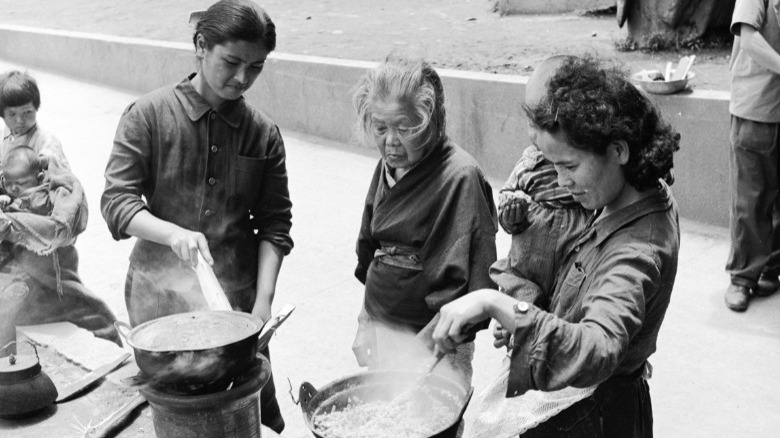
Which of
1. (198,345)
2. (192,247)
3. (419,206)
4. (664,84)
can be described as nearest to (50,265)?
(192,247)

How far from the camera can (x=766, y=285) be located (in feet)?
17.6

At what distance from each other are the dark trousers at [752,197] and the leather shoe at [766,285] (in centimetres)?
12

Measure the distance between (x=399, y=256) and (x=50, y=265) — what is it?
219 cm

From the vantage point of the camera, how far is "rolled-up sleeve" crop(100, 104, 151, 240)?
10.5 feet

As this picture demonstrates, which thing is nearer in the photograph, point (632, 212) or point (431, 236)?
point (632, 212)

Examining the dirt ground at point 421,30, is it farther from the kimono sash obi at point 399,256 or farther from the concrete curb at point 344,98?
the kimono sash obi at point 399,256

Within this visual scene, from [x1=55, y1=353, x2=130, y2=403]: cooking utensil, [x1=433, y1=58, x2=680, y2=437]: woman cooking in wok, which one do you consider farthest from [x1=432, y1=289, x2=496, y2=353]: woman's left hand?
[x1=55, y1=353, x2=130, y2=403]: cooking utensil

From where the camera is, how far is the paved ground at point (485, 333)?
4242 mm

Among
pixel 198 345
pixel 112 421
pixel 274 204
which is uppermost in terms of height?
pixel 198 345

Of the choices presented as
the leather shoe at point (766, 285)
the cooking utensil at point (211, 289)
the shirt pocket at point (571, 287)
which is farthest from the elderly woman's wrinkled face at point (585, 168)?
the leather shoe at point (766, 285)

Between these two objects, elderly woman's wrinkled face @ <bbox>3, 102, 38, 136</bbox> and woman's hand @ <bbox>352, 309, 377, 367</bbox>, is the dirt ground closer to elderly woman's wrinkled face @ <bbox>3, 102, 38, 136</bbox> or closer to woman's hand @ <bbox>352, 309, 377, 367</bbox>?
woman's hand @ <bbox>352, 309, 377, 367</bbox>

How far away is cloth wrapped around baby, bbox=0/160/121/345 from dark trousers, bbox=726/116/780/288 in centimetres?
368

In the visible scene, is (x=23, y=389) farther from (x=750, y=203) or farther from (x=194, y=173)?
(x=750, y=203)

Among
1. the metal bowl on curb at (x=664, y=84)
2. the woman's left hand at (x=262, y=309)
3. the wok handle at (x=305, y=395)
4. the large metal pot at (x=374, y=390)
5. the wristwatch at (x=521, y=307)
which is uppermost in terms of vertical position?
the wristwatch at (x=521, y=307)
